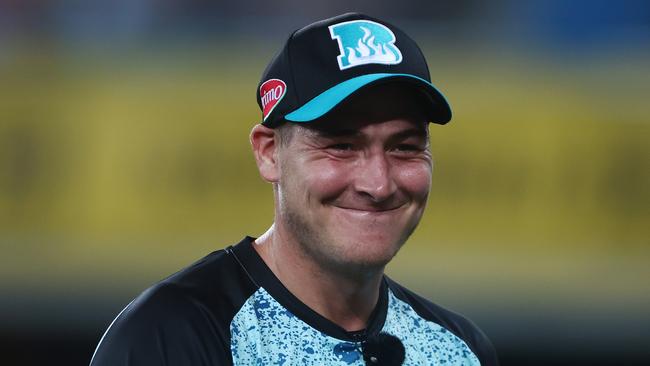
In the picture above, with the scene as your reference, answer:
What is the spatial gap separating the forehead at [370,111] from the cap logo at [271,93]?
4.3 inches

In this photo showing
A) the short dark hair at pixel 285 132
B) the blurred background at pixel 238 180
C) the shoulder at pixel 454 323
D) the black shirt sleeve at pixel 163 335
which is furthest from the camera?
the blurred background at pixel 238 180

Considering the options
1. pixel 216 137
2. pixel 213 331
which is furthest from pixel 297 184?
pixel 216 137

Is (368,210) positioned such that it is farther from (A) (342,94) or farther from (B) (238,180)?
(B) (238,180)

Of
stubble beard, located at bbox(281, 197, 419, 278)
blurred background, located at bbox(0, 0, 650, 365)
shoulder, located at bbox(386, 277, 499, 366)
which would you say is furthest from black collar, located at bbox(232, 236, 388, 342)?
blurred background, located at bbox(0, 0, 650, 365)

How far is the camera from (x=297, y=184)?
106 inches

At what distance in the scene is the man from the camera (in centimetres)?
261

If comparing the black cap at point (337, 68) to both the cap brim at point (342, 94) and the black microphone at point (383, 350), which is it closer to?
the cap brim at point (342, 94)

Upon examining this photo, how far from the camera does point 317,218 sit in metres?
2.67

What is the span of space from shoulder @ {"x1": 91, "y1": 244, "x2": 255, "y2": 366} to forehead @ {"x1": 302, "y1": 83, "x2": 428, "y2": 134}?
463mm

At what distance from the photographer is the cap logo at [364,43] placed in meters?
2.68

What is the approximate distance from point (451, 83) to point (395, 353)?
10.6ft

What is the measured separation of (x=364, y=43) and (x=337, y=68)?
102 mm

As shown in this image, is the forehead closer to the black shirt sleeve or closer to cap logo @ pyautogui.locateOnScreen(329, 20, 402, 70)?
cap logo @ pyautogui.locateOnScreen(329, 20, 402, 70)

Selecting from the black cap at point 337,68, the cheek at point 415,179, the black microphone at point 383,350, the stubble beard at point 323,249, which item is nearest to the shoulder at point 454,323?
the black microphone at point 383,350
